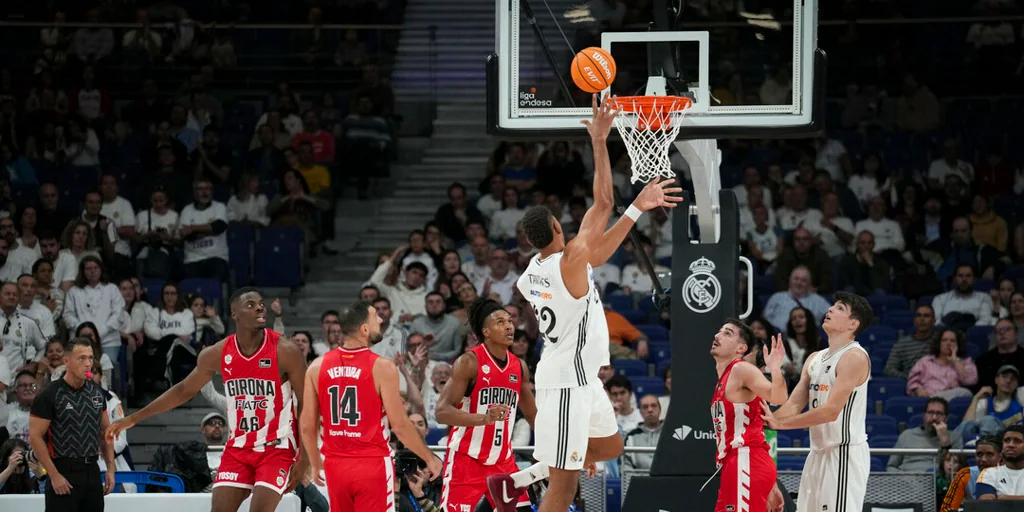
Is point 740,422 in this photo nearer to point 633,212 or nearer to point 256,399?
point 633,212

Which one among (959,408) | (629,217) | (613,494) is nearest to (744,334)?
(629,217)

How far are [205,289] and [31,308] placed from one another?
1.83 metres

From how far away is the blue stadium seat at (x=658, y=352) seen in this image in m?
13.7

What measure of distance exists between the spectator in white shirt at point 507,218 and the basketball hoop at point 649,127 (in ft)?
22.4

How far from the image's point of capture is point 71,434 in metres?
9.08

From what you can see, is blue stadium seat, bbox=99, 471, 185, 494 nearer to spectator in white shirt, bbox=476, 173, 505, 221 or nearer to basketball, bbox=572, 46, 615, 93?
basketball, bbox=572, 46, 615, 93

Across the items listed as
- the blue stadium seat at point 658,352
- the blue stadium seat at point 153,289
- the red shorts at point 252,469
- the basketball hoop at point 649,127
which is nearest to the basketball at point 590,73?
the basketball hoop at point 649,127

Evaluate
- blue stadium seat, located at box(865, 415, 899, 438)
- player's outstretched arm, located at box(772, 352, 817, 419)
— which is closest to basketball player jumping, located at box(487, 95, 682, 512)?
player's outstretched arm, located at box(772, 352, 817, 419)

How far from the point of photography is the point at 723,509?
27.3ft

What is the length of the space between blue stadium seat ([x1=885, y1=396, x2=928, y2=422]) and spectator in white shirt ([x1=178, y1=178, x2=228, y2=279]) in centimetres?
712

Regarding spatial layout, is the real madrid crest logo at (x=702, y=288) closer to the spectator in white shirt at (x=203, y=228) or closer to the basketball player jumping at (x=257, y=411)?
the basketball player jumping at (x=257, y=411)

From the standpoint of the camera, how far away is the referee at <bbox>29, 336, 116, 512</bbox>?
9.02 m

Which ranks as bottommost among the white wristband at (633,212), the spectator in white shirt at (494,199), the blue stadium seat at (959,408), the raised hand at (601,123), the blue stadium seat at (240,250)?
the blue stadium seat at (959,408)

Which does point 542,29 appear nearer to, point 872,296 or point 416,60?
point 872,296
